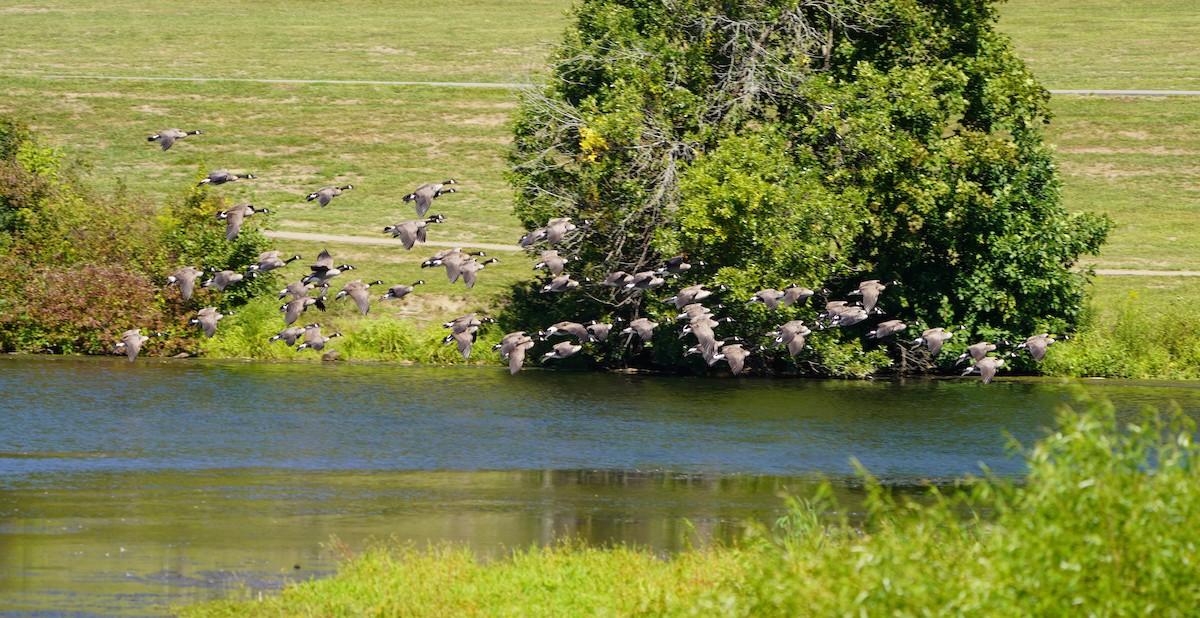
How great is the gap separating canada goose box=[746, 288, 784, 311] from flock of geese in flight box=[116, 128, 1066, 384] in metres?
0.02

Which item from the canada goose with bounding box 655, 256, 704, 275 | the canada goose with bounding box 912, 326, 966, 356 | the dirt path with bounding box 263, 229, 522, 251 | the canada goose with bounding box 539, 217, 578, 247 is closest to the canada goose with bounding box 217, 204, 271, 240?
the canada goose with bounding box 539, 217, 578, 247

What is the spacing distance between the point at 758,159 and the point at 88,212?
17.8 meters

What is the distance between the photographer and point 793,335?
3538 cm

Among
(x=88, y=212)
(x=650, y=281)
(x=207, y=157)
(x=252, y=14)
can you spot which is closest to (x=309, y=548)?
(x=650, y=281)

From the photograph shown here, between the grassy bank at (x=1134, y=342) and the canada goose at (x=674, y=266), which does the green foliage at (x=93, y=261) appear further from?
the grassy bank at (x=1134, y=342)

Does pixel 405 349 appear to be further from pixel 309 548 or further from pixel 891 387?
pixel 309 548

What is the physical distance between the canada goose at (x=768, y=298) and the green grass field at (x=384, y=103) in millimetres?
10207

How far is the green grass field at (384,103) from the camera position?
2057 inches

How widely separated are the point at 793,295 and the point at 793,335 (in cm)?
86

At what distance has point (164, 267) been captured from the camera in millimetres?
39844

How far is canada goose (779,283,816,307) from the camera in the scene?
1387 inches

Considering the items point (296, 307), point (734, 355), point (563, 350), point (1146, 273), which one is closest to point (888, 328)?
point (734, 355)

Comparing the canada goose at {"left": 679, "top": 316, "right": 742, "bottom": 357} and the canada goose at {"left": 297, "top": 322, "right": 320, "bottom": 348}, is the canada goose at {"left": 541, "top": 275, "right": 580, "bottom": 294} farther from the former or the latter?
the canada goose at {"left": 297, "top": 322, "right": 320, "bottom": 348}

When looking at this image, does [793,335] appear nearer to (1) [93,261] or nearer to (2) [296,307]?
(2) [296,307]
